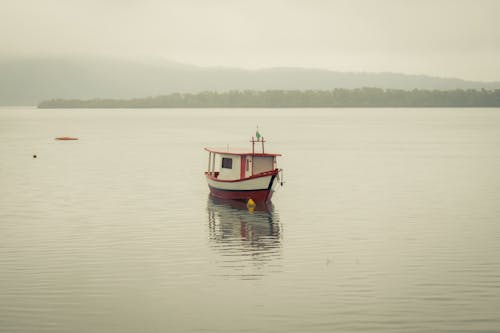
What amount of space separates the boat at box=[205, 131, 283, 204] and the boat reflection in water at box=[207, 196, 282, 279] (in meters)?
0.94

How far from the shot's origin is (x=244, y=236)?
1845 inches

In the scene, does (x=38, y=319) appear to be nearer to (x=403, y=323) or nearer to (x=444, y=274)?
(x=403, y=323)

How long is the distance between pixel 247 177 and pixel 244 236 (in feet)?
45.3

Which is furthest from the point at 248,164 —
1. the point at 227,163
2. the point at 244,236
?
the point at 244,236

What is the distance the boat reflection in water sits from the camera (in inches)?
1502

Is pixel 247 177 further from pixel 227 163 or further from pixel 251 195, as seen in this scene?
pixel 227 163

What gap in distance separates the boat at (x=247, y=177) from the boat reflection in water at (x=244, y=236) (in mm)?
935

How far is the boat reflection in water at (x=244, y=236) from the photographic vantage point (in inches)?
1502

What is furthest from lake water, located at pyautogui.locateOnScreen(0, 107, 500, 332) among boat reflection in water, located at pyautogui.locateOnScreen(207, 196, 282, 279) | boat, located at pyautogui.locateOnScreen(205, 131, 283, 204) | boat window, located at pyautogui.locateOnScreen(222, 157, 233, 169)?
boat window, located at pyautogui.locateOnScreen(222, 157, 233, 169)

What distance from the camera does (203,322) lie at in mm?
28516

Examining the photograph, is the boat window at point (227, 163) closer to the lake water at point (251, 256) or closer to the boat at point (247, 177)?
the boat at point (247, 177)

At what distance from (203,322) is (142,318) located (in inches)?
Result: 106

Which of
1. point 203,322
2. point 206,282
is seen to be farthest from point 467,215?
point 203,322

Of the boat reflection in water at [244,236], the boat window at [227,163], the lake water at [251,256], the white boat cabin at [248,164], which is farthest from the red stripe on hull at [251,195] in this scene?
the boat window at [227,163]
